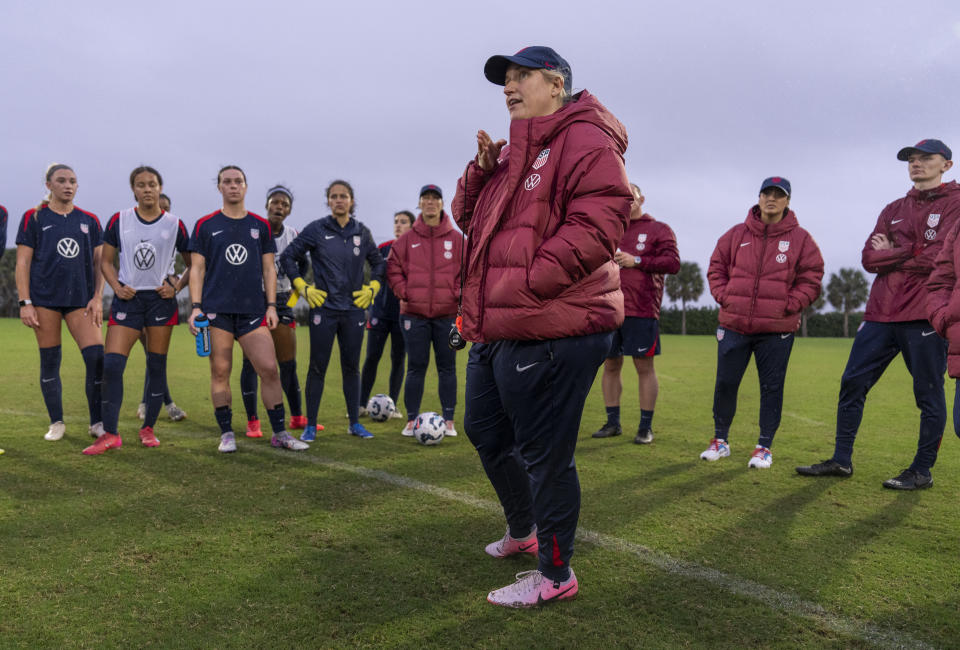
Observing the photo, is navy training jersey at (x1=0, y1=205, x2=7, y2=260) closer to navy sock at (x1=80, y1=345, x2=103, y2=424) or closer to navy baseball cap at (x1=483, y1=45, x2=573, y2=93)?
navy sock at (x1=80, y1=345, x2=103, y2=424)

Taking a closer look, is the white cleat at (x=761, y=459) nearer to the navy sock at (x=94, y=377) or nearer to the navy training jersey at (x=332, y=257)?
the navy training jersey at (x=332, y=257)

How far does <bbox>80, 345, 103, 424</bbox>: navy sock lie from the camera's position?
6059mm

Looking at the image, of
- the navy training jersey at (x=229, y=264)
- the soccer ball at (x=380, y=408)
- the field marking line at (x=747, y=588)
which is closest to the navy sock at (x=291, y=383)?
the soccer ball at (x=380, y=408)

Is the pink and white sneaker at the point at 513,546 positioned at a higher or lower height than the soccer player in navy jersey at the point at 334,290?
lower

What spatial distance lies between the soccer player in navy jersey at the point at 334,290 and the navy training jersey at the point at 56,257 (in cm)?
185

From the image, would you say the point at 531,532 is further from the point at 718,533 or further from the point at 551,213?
the point at 551,213

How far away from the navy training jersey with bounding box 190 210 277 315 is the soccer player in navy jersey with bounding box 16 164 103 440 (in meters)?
1.21

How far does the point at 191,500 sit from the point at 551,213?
318 centimetres

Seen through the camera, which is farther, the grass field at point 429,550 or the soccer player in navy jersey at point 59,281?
the soccer player in navy jersey at point 59,281

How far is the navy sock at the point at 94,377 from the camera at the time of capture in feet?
19.9

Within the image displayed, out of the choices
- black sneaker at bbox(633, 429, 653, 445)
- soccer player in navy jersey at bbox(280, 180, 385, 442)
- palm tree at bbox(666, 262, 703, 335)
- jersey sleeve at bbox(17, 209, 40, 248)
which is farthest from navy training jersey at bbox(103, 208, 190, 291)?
palm tree at bbox(666, 262, 703, 335)

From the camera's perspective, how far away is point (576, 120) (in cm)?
275

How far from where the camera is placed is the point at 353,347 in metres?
6.47

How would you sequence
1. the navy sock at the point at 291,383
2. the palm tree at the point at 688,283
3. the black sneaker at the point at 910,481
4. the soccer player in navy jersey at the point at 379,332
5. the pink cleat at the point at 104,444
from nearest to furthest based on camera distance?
the black sneaker at the point at 910,481 → the pink cleat at the point at 104,444 → the navy sock at the point at 291,383 → the soccer player in navy jersey at the point at 379,332 → the palm tree at the point at 688,283
